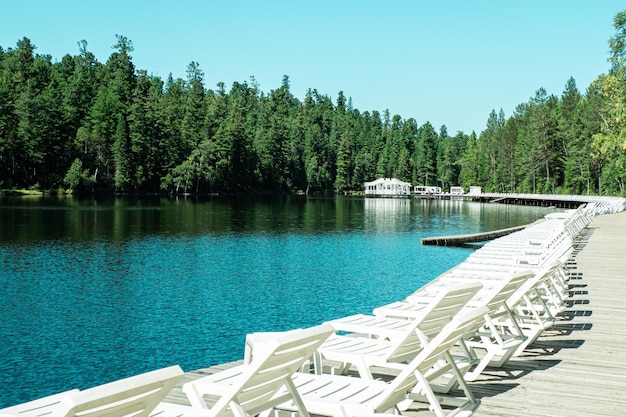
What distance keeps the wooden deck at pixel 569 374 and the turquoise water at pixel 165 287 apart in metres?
7.06

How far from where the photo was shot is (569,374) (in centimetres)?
642

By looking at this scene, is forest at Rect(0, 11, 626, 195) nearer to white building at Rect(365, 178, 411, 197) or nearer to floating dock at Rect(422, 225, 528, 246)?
white building at Rect(365, 178, 411, 197)

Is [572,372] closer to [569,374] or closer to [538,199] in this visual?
[569,374]

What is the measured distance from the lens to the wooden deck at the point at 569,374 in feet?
17.6

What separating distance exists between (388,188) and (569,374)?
408 ft

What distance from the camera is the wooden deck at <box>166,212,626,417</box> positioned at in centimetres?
537

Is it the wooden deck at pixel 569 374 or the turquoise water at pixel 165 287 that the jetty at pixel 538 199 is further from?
the wooden deck at pixel 569 374

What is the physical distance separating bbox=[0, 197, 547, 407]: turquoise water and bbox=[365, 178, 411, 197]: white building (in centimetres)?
8219

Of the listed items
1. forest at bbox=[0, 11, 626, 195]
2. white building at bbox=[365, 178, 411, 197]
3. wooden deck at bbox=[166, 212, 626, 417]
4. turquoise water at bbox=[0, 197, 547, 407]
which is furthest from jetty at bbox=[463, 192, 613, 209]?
wooden deck at bbox=[166, 212, 626, 417]

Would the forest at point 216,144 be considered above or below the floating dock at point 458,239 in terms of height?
above

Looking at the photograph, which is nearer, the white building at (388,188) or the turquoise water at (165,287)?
the turquoise water at (165,287)

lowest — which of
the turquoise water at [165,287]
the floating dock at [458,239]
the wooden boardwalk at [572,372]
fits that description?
the turquoise water at [165,287]

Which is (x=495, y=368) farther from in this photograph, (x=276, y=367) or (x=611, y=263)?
(x=611, y=263)

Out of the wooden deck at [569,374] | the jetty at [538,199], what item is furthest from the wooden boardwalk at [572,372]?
the jetty at [538,199]
